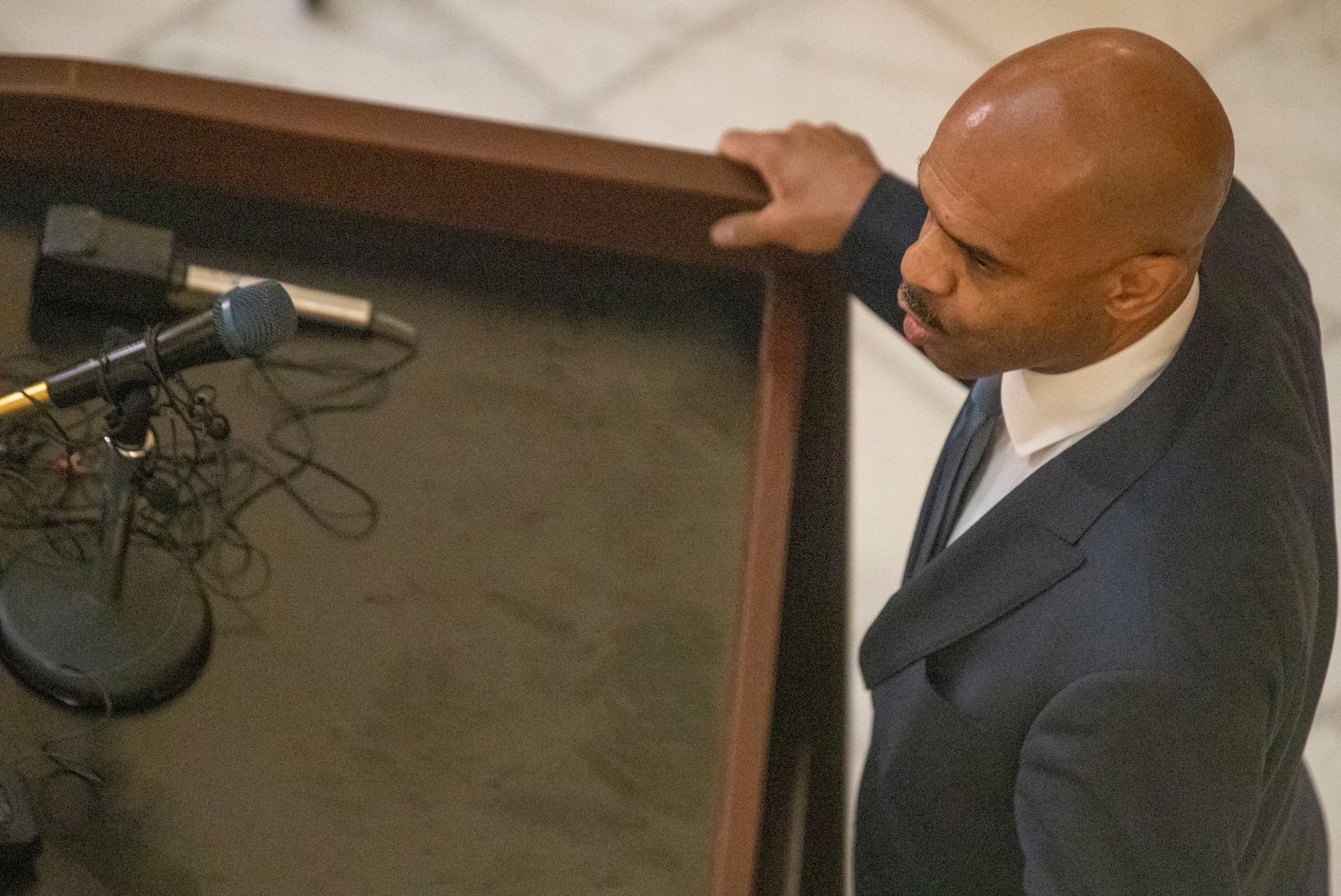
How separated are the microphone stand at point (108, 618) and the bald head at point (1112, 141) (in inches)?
24.2

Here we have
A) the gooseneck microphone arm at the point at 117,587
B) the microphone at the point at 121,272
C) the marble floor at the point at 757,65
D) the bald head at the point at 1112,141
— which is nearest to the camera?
the bald head at the point at 1112,141

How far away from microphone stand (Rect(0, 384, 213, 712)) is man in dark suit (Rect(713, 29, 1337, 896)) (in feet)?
1.78

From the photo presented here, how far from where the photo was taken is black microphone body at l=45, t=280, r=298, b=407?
818 millimetres

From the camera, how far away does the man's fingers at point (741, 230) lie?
3.96ft

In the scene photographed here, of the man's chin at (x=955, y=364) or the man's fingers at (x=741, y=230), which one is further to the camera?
the man's fingers at (x=741, y=230)

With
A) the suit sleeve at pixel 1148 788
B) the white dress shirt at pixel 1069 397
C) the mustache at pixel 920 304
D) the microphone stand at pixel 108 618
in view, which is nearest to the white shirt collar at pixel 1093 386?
the white dress shirt at pixel 1069 397

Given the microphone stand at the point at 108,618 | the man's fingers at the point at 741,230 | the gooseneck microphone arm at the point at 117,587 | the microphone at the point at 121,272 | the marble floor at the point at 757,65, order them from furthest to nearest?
the marble floor at the point at 757,65 → the man's fingers at the point at 741,230 → the microphone at the point at 121,272 → the microphone stand at the point at 108,618 → the gooseneck microphone arm at the point at 117,587

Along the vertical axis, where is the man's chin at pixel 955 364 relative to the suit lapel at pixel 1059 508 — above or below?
above

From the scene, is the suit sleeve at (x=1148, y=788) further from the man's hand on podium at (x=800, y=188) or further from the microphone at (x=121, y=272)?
the microphone at (x=121, y=272)

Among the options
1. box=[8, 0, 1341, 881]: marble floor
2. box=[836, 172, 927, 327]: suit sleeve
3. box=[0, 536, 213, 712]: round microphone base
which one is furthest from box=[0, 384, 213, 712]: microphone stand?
box=[8, 0, 1341, 881]: marble floor

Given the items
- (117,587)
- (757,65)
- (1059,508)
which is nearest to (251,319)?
(117,587)

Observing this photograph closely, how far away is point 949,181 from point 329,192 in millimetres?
661

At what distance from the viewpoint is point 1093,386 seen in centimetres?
91

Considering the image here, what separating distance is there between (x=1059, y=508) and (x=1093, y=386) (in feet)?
0.30
